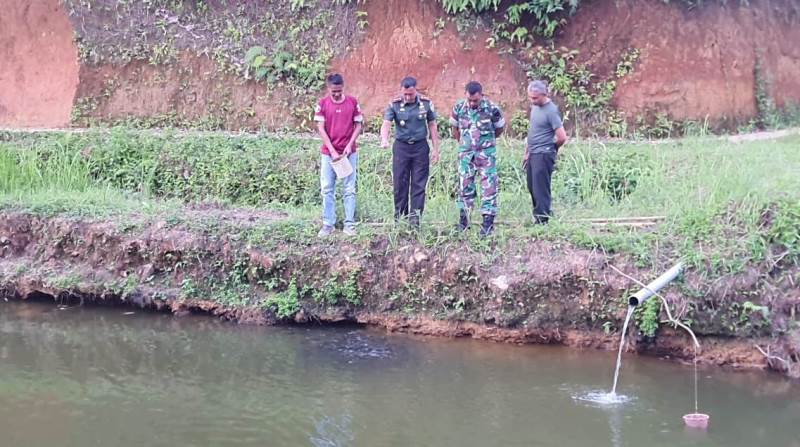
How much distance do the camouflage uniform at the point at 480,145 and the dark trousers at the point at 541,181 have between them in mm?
396

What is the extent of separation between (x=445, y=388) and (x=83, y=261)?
471cm

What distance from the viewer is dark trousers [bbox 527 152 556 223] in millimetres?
7984

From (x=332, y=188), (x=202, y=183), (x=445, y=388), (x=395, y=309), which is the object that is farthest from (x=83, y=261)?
(x=445, y=388)

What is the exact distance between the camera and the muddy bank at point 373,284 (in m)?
7.30

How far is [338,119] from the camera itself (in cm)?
823

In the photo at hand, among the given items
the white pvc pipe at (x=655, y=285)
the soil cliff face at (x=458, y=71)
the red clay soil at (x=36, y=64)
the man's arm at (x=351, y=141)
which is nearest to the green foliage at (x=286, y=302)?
the man's arm at (x=351, y=141)

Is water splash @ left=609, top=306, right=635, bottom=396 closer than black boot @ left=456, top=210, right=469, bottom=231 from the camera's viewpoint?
Yes

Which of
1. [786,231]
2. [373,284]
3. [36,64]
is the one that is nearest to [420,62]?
[373,284]

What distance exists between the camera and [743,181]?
8117mm

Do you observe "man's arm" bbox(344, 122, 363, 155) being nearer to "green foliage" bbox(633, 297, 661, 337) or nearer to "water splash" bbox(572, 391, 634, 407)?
"green foliage" bbox(633, 297, 661, 337)

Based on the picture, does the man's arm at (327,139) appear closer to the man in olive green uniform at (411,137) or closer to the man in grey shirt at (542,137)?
the man in olive green uniform at (411,137)

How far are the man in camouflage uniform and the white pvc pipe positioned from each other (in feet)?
5.82

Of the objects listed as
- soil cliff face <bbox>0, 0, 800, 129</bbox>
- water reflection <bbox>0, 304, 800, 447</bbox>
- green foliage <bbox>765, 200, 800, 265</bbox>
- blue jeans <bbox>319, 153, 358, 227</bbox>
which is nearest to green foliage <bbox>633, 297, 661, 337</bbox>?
water reflection <bbox>0, 304, 800, 447</bbox>

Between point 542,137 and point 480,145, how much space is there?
60 centimetres
